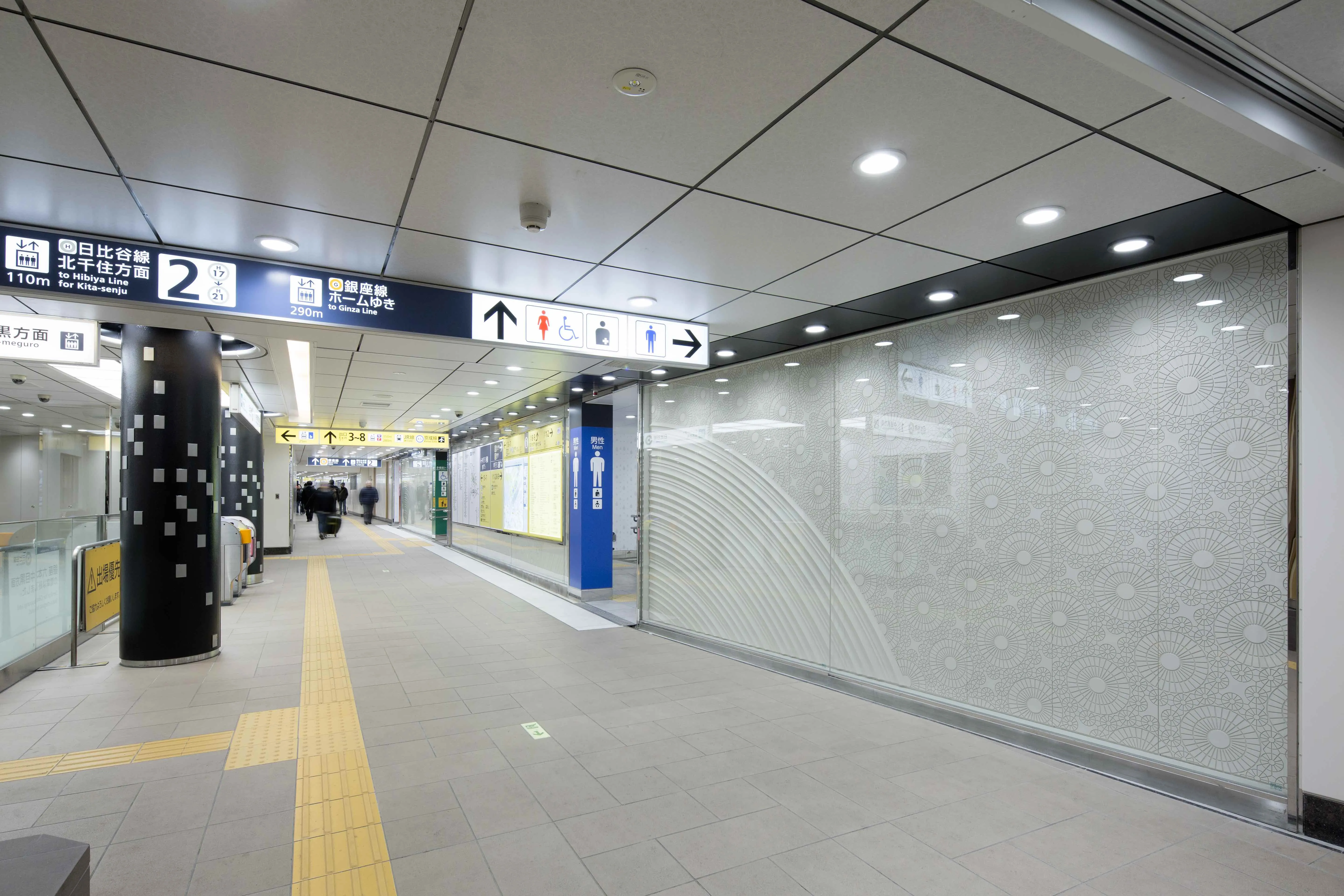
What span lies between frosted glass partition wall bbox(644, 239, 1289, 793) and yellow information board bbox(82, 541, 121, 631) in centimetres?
643

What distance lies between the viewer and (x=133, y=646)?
5902 millimetres

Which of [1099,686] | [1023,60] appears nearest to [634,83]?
[1023,60]

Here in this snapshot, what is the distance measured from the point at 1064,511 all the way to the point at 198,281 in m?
5.19

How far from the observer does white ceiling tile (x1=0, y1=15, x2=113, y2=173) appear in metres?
2.05

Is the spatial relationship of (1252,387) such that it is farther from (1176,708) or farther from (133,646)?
(133,646)

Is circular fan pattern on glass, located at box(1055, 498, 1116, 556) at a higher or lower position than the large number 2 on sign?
lower

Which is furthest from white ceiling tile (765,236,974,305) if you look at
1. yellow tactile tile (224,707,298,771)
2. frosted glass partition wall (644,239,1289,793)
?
yellow tactile tile (224,707,298,771)

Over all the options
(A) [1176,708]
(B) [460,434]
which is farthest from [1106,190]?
(B) [460,434]

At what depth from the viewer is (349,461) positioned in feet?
102

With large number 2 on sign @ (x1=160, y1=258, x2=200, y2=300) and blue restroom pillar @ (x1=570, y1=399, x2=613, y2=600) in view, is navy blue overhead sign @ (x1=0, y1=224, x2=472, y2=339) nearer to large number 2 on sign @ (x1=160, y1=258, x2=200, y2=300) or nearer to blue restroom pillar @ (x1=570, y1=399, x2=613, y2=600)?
large number 2 on sign @ (x1=160, y1=258, x2=200, y2=300)

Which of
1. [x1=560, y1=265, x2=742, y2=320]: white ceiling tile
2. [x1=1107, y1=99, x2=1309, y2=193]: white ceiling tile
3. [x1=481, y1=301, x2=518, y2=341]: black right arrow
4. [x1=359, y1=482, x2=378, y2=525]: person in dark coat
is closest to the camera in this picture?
[x1=1107, y1=99, x2=1309, y2=193]: white ceiling tile

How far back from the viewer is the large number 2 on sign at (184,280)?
362 cm

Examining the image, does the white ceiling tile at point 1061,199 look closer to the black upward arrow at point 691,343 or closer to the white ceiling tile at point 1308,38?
the white ceiling tile at point 1308,38

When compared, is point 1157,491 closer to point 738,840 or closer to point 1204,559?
point 1204,559
